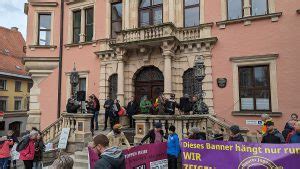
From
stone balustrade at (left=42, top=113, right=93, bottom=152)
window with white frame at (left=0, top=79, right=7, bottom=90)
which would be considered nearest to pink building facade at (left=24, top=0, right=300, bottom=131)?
stone balustrade at (left=42, top=113, right=93, bottom=152)

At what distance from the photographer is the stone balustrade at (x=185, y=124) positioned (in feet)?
33.2

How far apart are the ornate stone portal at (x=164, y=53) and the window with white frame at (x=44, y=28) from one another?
5.46m

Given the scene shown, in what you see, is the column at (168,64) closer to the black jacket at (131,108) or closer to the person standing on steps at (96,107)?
the black jacket at (131,108)

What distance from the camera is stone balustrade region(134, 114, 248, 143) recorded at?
10133 mm

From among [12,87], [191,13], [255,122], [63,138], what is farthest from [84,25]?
[12,87]

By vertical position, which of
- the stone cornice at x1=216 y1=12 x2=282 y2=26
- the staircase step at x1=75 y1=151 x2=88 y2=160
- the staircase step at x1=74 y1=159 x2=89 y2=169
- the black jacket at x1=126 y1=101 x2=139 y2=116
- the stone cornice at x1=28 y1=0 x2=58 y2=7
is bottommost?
the staircase step at x1=74 y1=159 x2=89 y2=169

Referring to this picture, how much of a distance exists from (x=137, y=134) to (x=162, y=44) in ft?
17.7

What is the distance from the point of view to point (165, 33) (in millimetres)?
13883

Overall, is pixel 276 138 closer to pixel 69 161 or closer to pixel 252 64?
pixel 69 161

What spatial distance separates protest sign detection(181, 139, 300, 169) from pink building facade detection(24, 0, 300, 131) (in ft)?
22.7

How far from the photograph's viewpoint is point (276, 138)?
6.48m

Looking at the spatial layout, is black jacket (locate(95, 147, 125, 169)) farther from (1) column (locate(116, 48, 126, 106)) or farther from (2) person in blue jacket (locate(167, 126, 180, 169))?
(1) column (locate(116, 48, 126, 106))

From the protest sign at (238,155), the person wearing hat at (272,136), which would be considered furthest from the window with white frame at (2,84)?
the person wearing hat at (272,136)

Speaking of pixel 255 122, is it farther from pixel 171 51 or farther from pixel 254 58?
pixel 171 51
